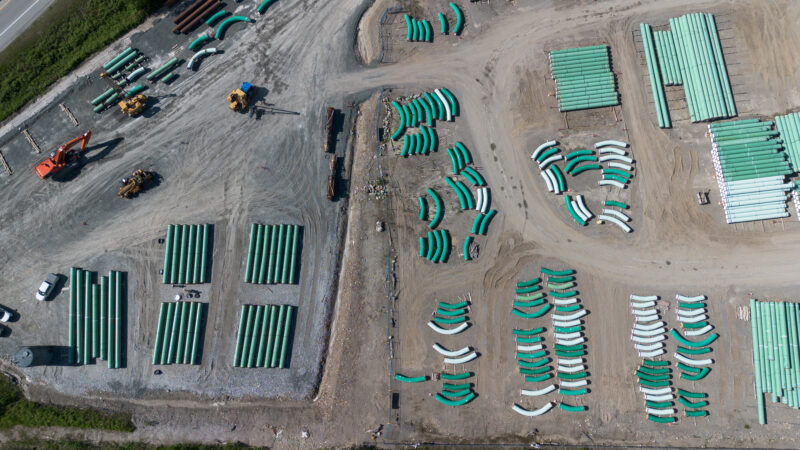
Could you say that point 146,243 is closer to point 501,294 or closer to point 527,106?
point 501,294

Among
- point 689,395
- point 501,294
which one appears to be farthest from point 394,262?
point 689,395

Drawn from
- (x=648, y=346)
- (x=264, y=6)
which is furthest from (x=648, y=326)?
(x=264, y=6)

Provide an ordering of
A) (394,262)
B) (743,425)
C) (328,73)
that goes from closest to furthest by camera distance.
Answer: (743,425) < (394,262) < (328,73)

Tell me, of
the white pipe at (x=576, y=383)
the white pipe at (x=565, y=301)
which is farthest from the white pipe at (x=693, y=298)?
the white pipe at (x=576, y=383)

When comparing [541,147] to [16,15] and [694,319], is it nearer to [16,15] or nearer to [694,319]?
[694,319]

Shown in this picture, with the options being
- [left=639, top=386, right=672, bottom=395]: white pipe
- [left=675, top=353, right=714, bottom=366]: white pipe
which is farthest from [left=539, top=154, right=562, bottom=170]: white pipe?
[left=639, top=386, right=672, bottom=395]: white pipe
